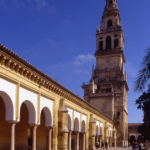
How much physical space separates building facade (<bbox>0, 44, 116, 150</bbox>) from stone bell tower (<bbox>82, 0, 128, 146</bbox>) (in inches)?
1070

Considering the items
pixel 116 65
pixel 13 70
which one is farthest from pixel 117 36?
pixel 13 70

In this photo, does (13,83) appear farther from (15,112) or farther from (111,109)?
(111,109)

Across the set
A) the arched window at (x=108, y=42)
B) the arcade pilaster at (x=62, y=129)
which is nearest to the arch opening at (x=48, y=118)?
the arcade pilaster at (x=62, y=129)

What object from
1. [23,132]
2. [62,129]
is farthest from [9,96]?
[62,129]

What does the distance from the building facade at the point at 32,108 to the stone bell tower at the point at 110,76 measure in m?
27.2

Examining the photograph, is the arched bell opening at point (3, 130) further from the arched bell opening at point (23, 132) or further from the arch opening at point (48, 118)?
the arch opening at point (48, 118)

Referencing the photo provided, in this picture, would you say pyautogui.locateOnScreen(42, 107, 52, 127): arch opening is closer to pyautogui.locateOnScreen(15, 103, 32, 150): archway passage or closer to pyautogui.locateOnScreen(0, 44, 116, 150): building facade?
pyautogui.locateOnScreen(0, 44, 116, 150): building facade

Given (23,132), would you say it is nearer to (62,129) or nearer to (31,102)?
(62,129)

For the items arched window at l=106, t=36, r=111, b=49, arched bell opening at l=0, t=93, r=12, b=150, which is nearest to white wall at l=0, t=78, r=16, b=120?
arched bell opening at l=0, t=93, r=12, b=150

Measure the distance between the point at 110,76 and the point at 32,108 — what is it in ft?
137

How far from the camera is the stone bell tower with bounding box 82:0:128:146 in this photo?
171 feet

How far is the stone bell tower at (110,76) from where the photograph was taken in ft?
171

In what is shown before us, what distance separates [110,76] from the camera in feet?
182

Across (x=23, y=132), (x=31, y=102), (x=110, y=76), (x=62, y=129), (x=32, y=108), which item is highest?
(x=110, y=76)
